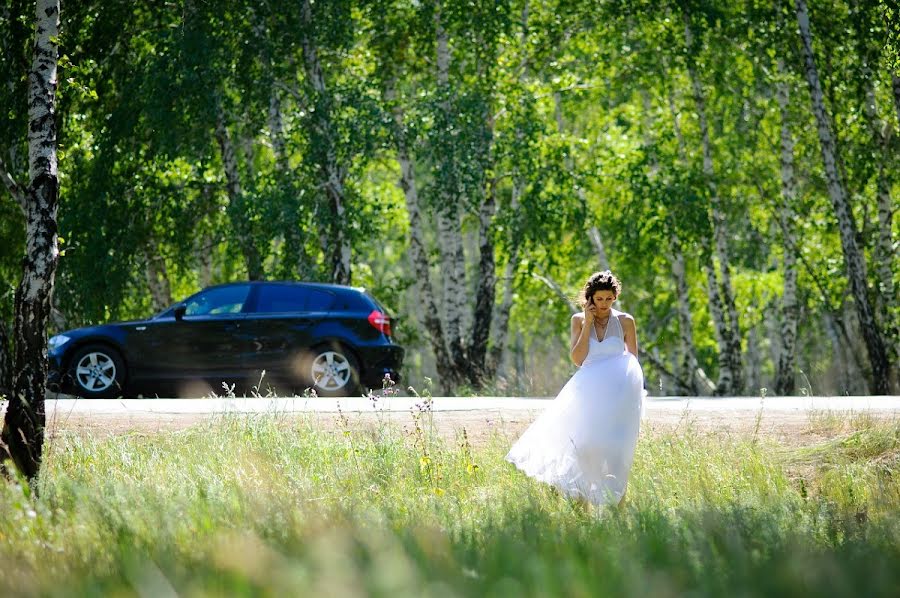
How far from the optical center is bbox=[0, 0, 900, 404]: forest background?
68.1 feet

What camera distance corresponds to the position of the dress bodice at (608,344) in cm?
922

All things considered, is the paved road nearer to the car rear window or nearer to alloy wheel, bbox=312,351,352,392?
alloy wheel, bbox=312,351,352,392

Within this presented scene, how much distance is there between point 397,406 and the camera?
14.5 m

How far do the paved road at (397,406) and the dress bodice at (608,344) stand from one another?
3.54 m

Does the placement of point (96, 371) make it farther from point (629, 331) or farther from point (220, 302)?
point (629, 331)

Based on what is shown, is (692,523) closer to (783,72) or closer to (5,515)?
(5,515)

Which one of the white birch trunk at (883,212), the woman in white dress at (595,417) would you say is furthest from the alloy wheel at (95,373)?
the white birch trunk at (883,212)

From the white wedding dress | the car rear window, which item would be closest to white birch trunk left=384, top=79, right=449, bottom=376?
the car rear window

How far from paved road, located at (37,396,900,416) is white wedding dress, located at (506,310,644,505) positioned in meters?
3.58

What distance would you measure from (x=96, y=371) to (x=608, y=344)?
1036cm

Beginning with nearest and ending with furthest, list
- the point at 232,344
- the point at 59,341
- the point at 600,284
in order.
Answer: the point at 600,284, the point at 59,341, the point at 232,344

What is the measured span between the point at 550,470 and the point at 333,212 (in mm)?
13109

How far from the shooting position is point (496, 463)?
1063 cm

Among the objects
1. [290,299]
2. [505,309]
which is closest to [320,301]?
[290,299]
